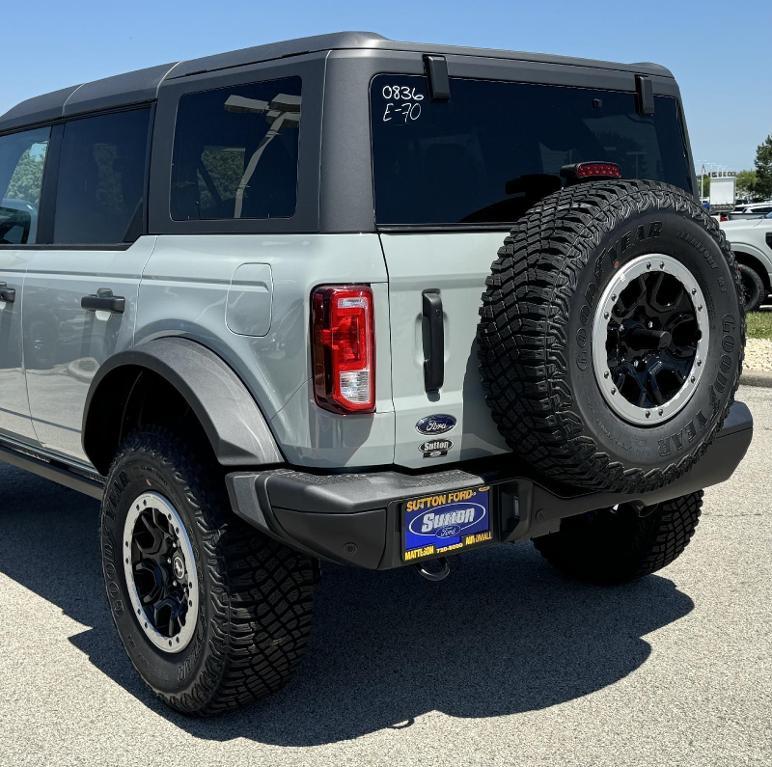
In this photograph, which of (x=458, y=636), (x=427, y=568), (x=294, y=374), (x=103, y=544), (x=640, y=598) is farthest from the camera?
(x=640, y=598)

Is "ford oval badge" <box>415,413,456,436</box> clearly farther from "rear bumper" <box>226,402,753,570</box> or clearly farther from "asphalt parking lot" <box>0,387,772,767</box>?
"asphalt parking lot" <box>0,387,772,767</box>

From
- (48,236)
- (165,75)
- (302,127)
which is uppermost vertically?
(165,75)

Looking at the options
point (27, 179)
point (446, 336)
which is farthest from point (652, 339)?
point (27, 179)

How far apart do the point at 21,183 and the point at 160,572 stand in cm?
214

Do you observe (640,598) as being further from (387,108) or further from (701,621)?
(387,108)

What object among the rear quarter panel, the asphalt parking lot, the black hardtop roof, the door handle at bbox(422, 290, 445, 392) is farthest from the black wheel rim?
the asphalt parking lot

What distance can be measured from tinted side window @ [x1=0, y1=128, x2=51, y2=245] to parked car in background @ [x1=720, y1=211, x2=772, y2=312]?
1082 cm

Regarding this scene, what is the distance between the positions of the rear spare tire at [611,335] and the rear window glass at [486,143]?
26 centimetres

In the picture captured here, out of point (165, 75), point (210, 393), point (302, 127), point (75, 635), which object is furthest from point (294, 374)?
point (75, 635)

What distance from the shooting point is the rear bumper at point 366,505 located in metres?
2.92

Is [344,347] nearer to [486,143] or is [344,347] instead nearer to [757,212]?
[486,143]

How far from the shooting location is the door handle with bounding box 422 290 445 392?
3031 millimetres

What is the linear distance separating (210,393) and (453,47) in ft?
4.33

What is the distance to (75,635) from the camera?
411 centimetres
